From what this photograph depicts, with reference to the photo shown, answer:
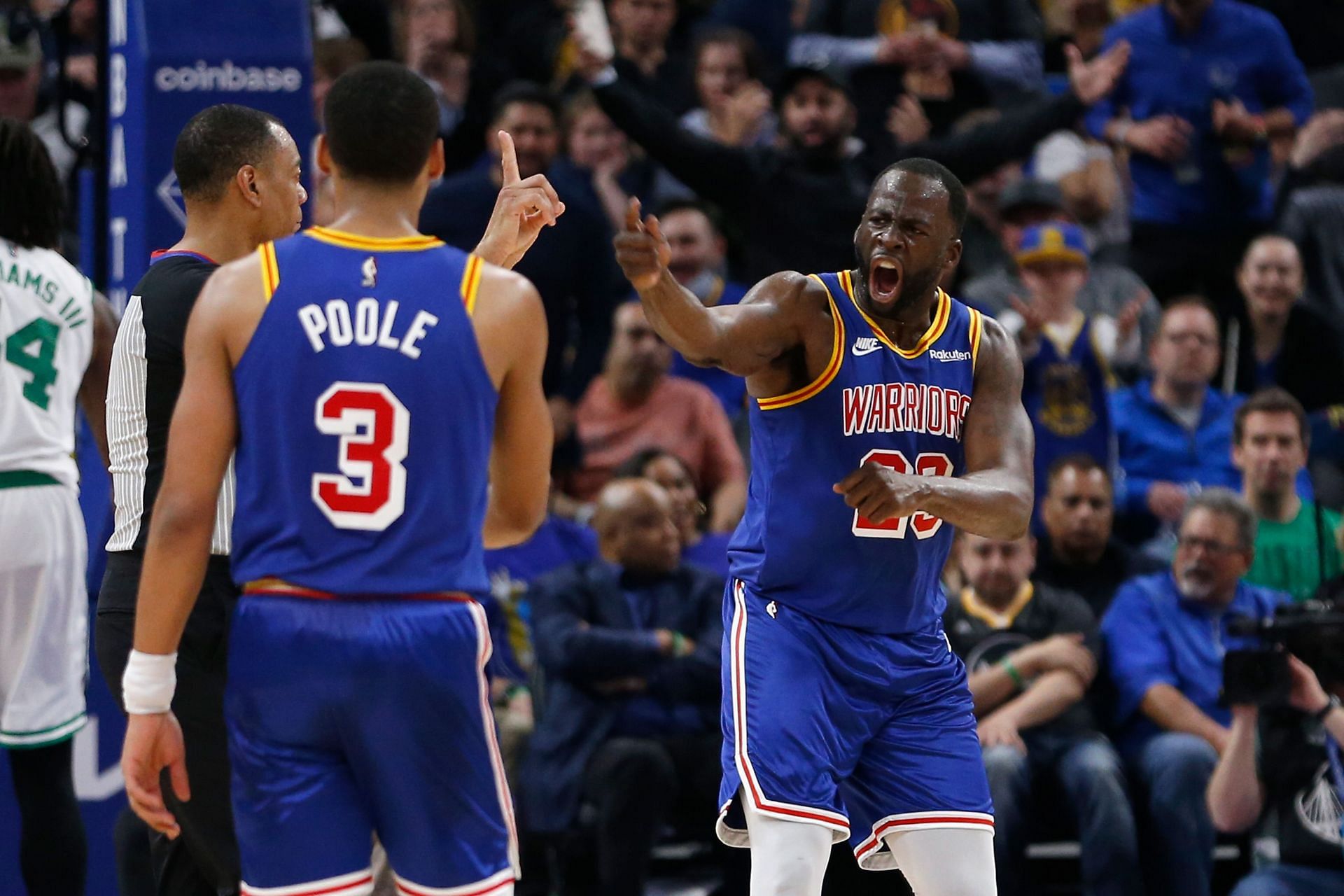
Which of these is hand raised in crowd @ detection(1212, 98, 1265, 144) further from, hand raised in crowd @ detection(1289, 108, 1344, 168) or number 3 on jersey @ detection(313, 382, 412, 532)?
number 3 on jersey @ detection(313, 382, 412, 532)

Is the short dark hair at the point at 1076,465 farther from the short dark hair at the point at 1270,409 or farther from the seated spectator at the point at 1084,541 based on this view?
the short dark hair at the point at 1270,409

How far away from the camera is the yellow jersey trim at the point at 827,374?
4785 millimetres

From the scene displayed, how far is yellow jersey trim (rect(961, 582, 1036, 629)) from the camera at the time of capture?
291 inches

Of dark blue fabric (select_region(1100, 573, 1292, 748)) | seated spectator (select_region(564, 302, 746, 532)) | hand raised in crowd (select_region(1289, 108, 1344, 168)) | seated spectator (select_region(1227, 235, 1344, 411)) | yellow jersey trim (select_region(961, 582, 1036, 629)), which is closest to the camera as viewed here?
dark blue fabric (select_region(1100, 573, 1292, 748))

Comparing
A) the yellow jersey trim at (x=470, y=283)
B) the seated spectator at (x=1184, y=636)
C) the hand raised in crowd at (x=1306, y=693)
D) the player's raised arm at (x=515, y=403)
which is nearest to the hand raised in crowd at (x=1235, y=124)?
the seated spectator at (x=1184, y=636)

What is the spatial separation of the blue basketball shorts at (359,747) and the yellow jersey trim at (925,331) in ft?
5.84

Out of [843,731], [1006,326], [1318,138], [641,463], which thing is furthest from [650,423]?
[1318,138]

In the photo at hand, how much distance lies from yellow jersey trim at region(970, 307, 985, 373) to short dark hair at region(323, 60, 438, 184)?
1.94 metres

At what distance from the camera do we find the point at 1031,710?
7090 millimetres

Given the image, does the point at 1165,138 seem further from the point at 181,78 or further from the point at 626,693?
the point at 181,78

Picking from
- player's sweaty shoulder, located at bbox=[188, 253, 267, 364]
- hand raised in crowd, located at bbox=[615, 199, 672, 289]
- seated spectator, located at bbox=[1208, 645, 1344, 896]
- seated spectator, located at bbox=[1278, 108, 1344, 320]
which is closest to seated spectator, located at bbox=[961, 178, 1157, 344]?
seated spectator, located at bbox=[1278, 108, 1344, 320]

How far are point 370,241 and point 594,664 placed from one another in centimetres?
388

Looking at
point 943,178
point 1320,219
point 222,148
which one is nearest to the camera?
point 222,148

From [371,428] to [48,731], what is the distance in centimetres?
256
